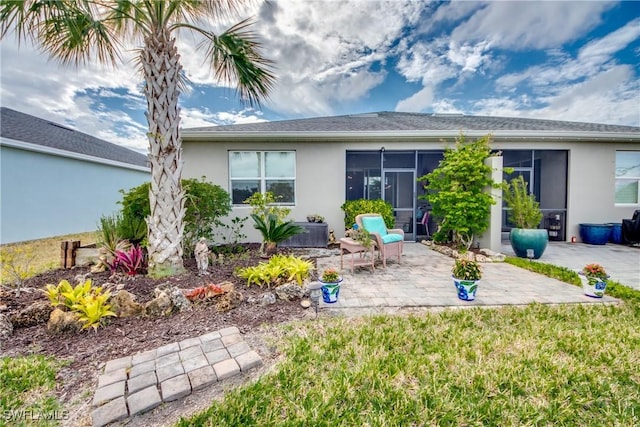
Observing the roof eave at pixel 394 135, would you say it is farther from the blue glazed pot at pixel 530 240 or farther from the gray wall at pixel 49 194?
the gray wall at pixel 49 194

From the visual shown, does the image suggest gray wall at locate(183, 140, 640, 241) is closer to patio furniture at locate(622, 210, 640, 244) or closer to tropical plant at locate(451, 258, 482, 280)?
patio furniture at locate(622, 210, 640, 244)

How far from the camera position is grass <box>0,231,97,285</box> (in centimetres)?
347

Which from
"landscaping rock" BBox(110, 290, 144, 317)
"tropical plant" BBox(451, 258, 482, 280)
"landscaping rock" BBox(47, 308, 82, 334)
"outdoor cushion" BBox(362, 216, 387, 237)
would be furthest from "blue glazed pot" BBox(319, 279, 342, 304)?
"landscaping rock" BBox(47, 308, 82, 334)

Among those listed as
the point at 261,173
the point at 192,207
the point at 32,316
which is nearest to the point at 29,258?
the point at 192,207

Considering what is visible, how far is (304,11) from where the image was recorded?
7.09 m

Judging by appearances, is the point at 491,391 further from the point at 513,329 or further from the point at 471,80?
the point at 471,80

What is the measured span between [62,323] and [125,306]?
1.67ft

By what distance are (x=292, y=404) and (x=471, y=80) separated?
1403 cm

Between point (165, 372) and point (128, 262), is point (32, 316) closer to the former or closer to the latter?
point (128, 262)

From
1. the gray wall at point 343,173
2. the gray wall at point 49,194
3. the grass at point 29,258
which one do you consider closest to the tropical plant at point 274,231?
the gray wall at point 343,173

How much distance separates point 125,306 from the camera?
2900mm

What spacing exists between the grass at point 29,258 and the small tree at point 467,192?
8028mm

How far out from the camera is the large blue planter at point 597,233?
7559 mm

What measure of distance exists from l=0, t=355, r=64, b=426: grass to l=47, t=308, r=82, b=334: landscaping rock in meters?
0.35
